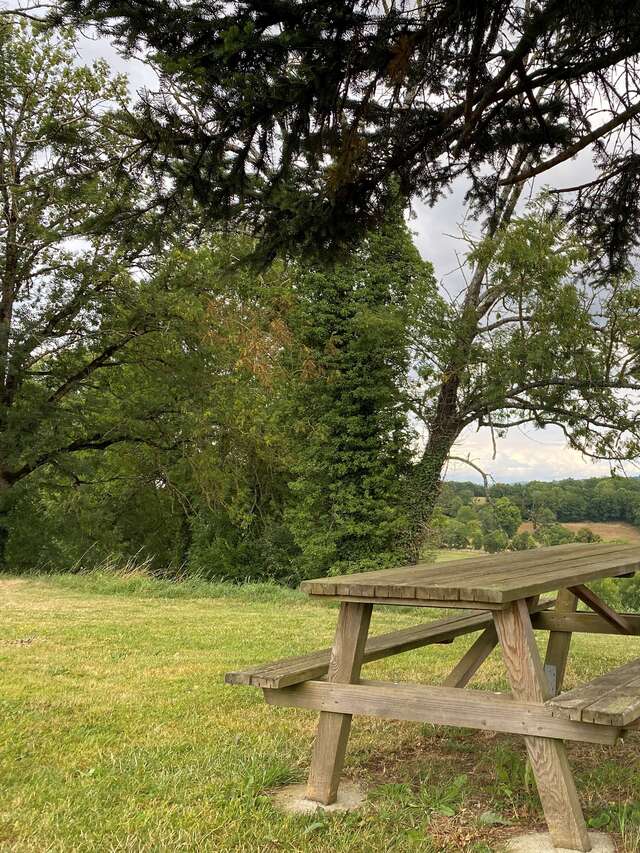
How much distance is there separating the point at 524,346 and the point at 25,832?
16.1 meters

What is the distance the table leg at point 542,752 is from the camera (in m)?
2.75

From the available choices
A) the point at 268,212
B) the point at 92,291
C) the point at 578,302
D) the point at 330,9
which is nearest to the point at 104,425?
the point at 92,291

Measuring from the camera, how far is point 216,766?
11.6ft

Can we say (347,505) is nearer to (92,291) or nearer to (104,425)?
(104,425)

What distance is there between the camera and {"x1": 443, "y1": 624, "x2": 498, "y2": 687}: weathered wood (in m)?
4.12

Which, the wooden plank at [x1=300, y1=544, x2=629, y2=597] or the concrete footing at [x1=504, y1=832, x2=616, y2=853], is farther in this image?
the wooden plank at [x1=300, y1=544, x2=629, y2=597]

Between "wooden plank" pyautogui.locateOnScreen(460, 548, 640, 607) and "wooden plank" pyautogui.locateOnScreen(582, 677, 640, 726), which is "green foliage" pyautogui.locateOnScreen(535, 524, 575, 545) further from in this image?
"wooden plank" pyautogui.locateOnScreen(582, 677, 640, 726)

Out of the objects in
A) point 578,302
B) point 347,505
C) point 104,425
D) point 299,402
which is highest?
point 578,302

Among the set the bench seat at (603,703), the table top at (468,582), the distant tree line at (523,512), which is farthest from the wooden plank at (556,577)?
the distant tree line at (523,512)

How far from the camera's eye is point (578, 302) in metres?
16.9

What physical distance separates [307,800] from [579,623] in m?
2.43

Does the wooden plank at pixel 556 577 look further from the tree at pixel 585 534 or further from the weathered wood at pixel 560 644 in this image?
the tree at pixel 585 534

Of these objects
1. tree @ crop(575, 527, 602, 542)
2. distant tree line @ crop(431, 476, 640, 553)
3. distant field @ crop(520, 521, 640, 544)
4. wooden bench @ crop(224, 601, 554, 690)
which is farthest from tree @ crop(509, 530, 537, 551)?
wooden bench @ crop(224, 601, 554, 690)

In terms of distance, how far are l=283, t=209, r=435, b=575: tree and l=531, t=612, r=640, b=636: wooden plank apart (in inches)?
555
